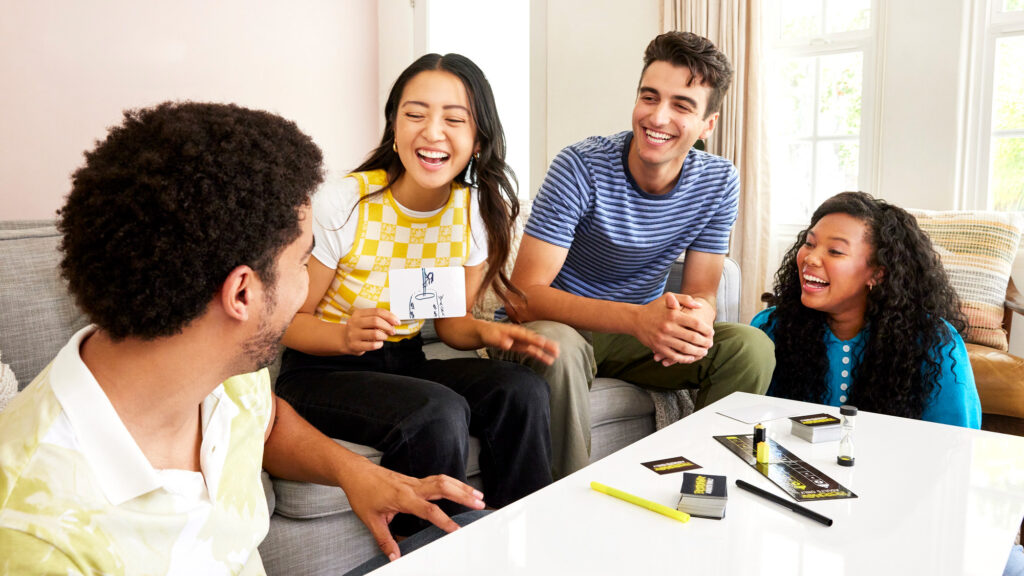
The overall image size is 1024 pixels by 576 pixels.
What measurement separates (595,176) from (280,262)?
1.43 meters

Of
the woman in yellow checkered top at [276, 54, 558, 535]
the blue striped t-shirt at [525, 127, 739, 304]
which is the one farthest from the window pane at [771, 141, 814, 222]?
the woman in yellow checkered top at [276, 54, 558, 535]

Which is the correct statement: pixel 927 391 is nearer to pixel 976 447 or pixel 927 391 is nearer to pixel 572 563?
pixel 976 447

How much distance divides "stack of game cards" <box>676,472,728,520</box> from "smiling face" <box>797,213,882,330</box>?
109cm

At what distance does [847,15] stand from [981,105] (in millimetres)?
773

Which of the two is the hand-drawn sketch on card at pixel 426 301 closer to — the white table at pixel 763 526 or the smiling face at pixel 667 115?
the white table at pixel 763 526

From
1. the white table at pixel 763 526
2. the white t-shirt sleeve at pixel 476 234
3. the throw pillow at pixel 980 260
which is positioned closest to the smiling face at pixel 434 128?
the white t-shirt sleeve at pixel 476 234

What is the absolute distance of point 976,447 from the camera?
1288mm

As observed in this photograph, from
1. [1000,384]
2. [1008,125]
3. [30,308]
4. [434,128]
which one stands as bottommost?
[1000,384]

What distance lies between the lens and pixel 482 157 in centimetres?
184

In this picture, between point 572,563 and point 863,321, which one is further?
point 863,321

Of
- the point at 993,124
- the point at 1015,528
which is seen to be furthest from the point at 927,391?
the point at 993,124

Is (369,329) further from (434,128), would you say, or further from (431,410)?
(434,128)

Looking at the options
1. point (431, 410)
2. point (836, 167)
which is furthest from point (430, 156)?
point (836, 167)

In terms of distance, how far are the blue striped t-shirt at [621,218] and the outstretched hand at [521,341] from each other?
47 cm
